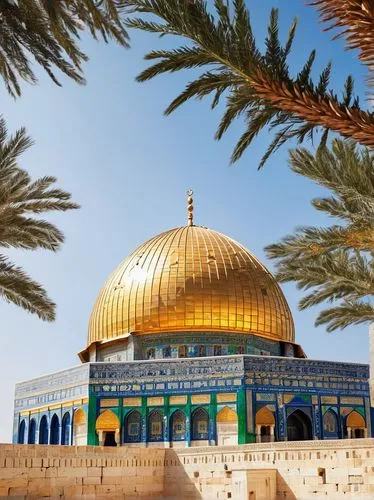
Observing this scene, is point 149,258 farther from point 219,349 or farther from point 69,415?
point 69,415

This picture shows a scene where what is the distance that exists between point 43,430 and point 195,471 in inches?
308

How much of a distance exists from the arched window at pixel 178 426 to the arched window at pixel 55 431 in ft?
12.0

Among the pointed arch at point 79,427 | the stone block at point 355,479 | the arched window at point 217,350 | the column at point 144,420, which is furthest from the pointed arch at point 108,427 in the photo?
the stone block at point 355,479

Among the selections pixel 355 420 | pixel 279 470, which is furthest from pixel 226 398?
pixel 279 470

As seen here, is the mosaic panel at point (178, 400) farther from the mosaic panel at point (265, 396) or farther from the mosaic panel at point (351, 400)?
the mosaic panel at point (351, 400)

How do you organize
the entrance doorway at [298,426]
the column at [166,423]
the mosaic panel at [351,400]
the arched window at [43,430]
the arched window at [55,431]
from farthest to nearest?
the arched window at [43,430], the arched window at [55,431], the mosaic panel at [351,400], the entrance doorway at [298,426], the column at [166,423]

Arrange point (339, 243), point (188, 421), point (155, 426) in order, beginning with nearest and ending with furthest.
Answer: point (339, 243), point (188, 421), point (155, 426)

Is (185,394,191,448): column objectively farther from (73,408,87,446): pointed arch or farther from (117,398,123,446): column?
(73,408,87,446): pointed arch

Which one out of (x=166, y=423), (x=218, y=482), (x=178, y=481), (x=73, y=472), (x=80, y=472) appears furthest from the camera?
(x=166, y=423)

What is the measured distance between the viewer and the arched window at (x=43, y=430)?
22219 mm

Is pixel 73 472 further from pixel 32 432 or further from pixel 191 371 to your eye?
pixel 32 432

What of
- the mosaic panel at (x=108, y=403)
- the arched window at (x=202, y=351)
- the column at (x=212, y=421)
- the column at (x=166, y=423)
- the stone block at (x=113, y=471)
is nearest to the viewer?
the stone block at (x=113, y=471)

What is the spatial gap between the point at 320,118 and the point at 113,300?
19.0 metres

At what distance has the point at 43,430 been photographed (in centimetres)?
2239
